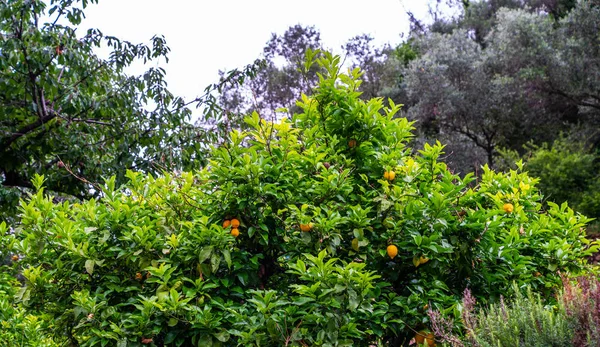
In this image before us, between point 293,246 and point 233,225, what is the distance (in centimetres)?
41

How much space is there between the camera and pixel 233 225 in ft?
10.4

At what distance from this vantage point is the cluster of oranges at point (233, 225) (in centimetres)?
313

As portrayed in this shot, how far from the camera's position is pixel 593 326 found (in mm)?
2283

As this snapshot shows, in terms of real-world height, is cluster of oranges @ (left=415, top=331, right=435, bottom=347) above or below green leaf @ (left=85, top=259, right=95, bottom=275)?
below

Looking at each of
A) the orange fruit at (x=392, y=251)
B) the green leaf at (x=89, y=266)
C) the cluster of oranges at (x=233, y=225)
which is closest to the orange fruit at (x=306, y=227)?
the cluster of oranges at (x=233, y=225)

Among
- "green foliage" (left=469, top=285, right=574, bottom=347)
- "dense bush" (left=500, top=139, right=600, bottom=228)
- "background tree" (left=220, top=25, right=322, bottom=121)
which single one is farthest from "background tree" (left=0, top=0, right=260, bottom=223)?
"background tree" (left=220, top=25, right=322, bottom=121)

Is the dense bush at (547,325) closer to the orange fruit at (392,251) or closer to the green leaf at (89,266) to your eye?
the orange fruit at (392,251)

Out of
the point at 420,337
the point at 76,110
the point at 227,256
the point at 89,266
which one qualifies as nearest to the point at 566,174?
the point at 76,110

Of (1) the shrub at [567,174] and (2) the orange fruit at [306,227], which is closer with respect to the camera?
(2) the orange fruit at [306,227]

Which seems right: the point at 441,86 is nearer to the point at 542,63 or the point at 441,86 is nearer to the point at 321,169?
the point at 542,63

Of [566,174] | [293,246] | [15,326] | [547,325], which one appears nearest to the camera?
[547,325]

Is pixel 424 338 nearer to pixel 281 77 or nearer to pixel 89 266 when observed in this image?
pixel 89 266

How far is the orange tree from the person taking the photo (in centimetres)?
297

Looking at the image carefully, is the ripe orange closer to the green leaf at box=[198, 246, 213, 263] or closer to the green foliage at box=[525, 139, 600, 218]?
the green leaf at box=[198, 246, 213, 263]
